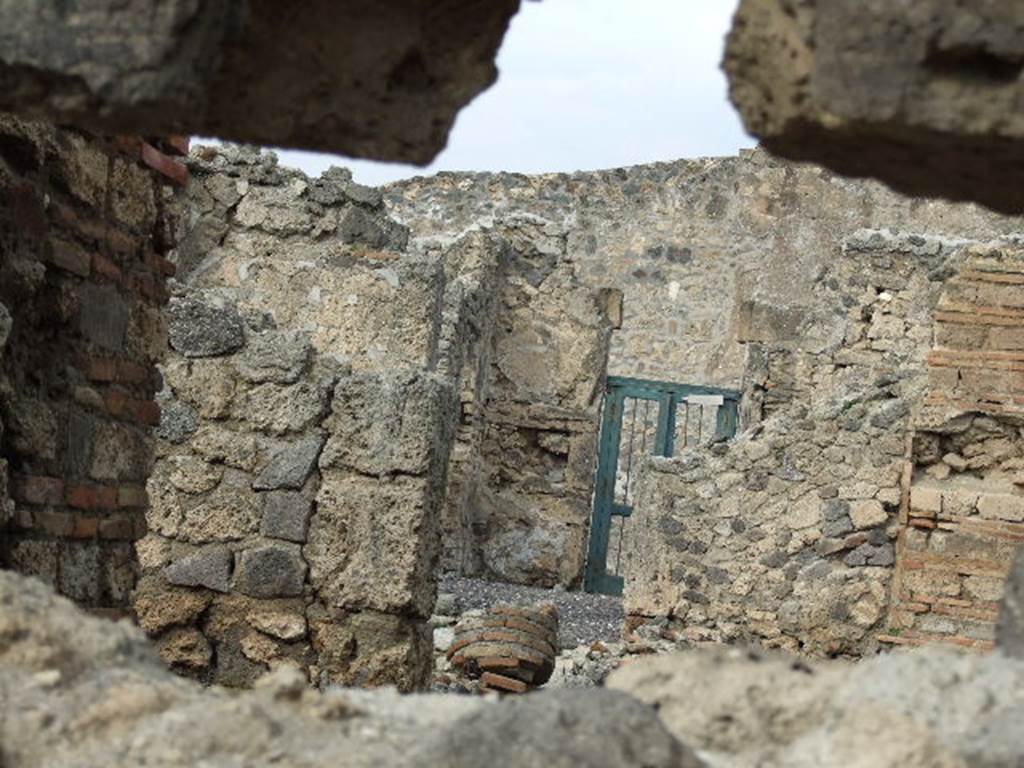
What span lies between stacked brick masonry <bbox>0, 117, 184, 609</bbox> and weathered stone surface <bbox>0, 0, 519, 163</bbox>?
1346 mm

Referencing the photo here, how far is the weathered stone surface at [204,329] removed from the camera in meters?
5.58

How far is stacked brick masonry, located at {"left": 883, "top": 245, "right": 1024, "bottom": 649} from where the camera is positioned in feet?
27.7

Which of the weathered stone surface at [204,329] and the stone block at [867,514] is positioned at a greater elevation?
the weathered stone surface at [204,329]

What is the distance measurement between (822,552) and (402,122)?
7413 mm

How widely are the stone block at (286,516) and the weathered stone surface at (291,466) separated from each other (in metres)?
0.04

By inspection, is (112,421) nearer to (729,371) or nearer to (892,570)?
(892,570)

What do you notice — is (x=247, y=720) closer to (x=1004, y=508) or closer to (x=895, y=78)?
(x=895, y=78)

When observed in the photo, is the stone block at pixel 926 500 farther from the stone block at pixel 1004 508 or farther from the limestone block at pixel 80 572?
the limestone block at pixel 80 572

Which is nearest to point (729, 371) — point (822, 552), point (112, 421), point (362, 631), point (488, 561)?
point (488, 561)

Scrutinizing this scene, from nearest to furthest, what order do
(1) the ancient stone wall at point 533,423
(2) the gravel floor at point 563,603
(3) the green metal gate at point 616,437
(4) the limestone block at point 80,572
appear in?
(4) the limestone block at point 80,572 → (2) the gravel floor at point 563,603 → (1) the ancient stone wall at point 533,423 → (3) the green metal gate at point 616,437

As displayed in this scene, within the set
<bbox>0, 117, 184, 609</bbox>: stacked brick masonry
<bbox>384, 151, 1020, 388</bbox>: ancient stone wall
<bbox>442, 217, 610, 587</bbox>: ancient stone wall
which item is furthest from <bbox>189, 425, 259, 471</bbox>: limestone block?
<bbox>384, 151, 1020, 388</bbox>: ancient stone wall

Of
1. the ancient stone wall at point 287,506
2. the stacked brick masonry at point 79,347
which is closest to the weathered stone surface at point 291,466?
the ancient stone wall at point 287,506

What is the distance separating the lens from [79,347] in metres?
3.92

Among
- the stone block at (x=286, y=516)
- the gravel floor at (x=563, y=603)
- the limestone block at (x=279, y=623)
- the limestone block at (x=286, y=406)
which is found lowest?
the gravel floor at (x=563, y=603)
